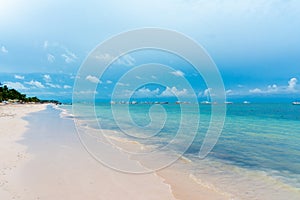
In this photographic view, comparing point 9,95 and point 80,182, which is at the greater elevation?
point 9,95

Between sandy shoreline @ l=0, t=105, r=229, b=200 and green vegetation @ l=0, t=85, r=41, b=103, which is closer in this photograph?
sandy shoreline @ l=0, t=105, r=229, b=200

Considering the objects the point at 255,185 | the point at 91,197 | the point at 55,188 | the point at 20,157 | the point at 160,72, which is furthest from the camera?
the point at 160,72

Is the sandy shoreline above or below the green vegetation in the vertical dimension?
below

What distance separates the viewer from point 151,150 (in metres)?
15.5

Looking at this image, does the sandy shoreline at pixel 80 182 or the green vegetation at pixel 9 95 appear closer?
the sandy shoreline at pixel 80 182

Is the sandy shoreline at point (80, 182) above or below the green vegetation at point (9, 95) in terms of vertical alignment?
below

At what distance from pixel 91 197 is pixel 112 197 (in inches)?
24.0

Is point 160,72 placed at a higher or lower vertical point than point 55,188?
higher

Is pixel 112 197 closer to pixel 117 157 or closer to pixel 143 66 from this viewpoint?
pixel 117 157

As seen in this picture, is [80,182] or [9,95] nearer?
[80,182]

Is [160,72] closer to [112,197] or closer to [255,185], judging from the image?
[255,185]

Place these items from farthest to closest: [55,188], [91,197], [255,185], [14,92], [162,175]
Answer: [14,92]
[162,175]
[255,185]
[55,188]
[91,197]

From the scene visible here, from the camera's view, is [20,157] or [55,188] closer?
[55,188]

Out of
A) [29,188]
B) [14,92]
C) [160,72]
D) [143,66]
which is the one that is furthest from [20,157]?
[14,92]
